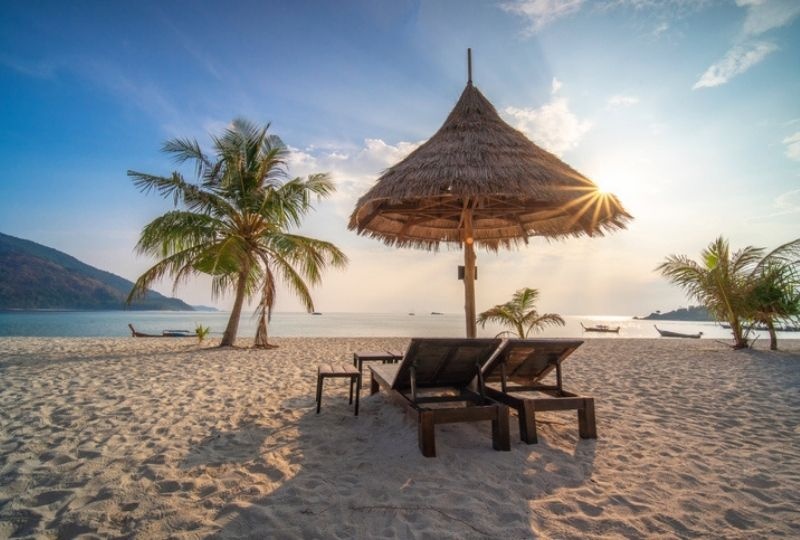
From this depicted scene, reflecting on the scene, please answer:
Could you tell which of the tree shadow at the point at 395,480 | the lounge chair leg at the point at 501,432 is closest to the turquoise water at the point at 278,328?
the tree shadow at the point at 395,480

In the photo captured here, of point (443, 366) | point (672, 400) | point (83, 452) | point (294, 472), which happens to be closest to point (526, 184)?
point (443, 366)

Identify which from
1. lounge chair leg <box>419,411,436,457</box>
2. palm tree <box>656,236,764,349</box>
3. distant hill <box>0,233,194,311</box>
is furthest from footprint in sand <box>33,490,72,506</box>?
distant hill <box>0,233,194,311</box>

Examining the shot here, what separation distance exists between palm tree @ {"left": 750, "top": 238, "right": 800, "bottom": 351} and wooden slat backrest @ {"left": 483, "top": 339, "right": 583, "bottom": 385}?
1063 centimetres

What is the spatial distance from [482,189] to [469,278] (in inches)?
54.5

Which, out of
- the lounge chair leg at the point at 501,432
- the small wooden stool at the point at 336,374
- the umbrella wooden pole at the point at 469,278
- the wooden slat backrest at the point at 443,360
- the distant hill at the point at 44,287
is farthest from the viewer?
the distant hill at the point at 44,287

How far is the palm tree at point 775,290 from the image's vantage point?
31.6 feet

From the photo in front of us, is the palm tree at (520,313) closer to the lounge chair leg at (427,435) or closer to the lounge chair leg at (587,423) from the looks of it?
the lounge chair leg at (587,423)

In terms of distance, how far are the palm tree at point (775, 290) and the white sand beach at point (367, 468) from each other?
6970 mm

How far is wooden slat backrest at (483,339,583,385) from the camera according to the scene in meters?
3.22

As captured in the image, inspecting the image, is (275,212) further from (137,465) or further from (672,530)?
(672,530)

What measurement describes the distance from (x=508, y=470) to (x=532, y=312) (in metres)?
9.10

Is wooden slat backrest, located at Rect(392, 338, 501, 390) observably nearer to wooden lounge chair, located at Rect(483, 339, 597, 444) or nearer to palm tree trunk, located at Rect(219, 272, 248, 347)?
wooden lounge chair, located at Rect(483, 339, 597, 444)

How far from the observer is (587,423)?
324 cm

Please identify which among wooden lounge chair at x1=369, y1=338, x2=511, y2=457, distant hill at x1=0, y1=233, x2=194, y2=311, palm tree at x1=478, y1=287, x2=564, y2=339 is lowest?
wooden lounge chair at x1=369, y1=338, x2=511, y2=457
